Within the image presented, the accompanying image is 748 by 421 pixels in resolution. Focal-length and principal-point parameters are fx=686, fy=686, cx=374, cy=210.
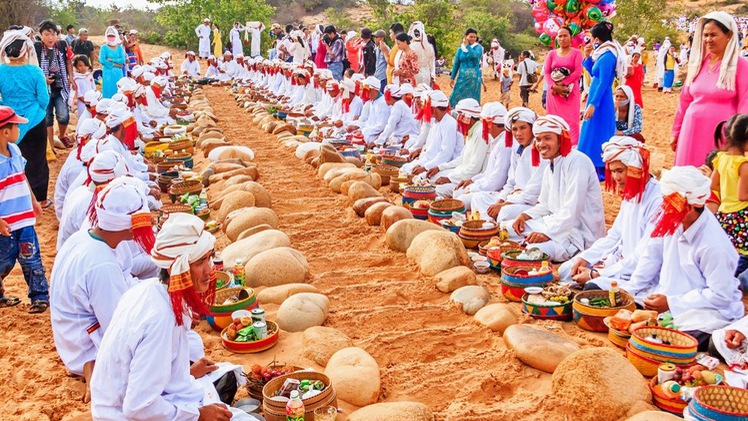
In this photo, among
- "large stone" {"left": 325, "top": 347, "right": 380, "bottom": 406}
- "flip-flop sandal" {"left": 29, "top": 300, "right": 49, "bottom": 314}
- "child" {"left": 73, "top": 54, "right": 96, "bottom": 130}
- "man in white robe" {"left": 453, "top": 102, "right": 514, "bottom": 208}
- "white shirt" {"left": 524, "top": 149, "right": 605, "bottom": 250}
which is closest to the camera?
"large stone" {"left": 325, "top": 347, "right": 380, "bottom": 406}

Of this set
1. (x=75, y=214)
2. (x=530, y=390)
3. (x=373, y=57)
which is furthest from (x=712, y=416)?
(x=373, y=57)

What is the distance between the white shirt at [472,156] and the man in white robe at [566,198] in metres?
1.97

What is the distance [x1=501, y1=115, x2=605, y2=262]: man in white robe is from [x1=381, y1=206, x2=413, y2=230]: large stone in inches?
53.6

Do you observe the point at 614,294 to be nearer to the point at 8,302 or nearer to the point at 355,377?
the point at 355,377

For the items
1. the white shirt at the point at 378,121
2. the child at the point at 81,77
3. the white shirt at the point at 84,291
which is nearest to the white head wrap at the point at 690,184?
the white shirt at the point at 84,291

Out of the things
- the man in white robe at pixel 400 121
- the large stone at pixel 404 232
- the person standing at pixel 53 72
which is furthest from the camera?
the man in white robe at pixel 400 121

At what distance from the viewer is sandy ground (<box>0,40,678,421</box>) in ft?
13.5

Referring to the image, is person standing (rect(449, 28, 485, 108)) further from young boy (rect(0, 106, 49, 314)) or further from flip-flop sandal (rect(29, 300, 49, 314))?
flip-flop sandal (rect(29, 300, 49, 314))

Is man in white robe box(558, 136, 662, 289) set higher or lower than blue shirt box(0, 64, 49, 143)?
lower

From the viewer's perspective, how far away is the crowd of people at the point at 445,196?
297 centimetres

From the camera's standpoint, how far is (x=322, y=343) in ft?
15.0

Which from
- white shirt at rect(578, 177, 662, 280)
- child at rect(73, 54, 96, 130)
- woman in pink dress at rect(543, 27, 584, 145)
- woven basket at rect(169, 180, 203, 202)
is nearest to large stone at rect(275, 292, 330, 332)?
white shirt at rect(578, 177, 662, 280)

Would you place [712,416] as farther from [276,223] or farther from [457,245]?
[276,223]

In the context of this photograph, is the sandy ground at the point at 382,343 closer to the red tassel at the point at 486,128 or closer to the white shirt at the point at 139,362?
the white shirt at the point at 139,362
